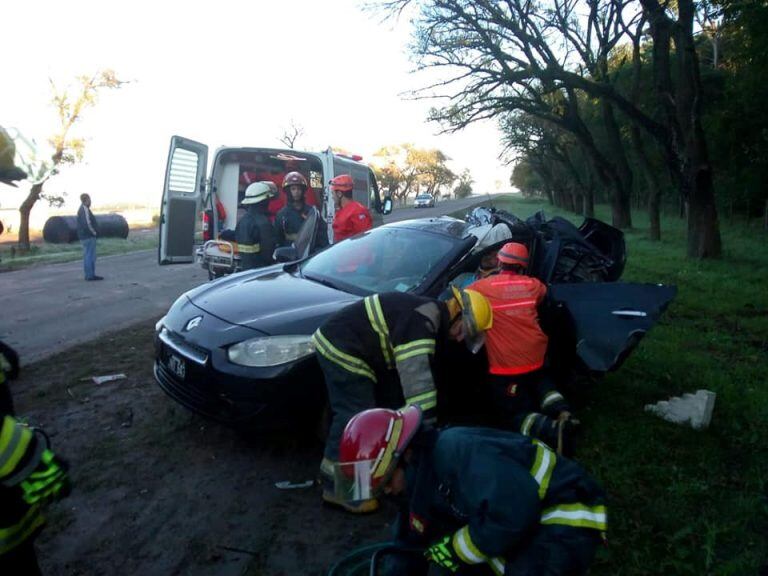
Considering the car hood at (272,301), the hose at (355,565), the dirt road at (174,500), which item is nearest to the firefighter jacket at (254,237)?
the car hood at (272,301)

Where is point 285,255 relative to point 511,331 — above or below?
above

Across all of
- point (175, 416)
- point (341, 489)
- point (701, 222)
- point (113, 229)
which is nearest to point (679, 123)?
point (701, 222)

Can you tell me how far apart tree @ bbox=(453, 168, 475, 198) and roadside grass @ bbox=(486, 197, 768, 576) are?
117 meters

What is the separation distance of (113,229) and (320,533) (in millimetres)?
24220

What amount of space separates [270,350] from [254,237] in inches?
127

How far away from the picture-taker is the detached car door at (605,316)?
4.18 meters

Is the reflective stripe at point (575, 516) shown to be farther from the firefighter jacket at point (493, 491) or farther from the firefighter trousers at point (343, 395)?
the firefighter trousers at point (343, 395)

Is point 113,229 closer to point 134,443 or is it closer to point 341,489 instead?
point 134,443

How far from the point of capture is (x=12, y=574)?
2.12 metres

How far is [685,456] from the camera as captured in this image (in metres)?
4.23

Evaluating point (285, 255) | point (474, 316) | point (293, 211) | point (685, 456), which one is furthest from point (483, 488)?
point (293, 211)

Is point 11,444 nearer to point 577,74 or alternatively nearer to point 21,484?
point 21,484

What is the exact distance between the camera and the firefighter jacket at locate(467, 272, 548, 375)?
13.4 feet

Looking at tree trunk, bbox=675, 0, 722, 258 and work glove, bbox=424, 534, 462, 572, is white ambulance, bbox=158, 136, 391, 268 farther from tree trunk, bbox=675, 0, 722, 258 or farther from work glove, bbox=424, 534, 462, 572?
tree trunk, bbox=675, 0, 722, 258
